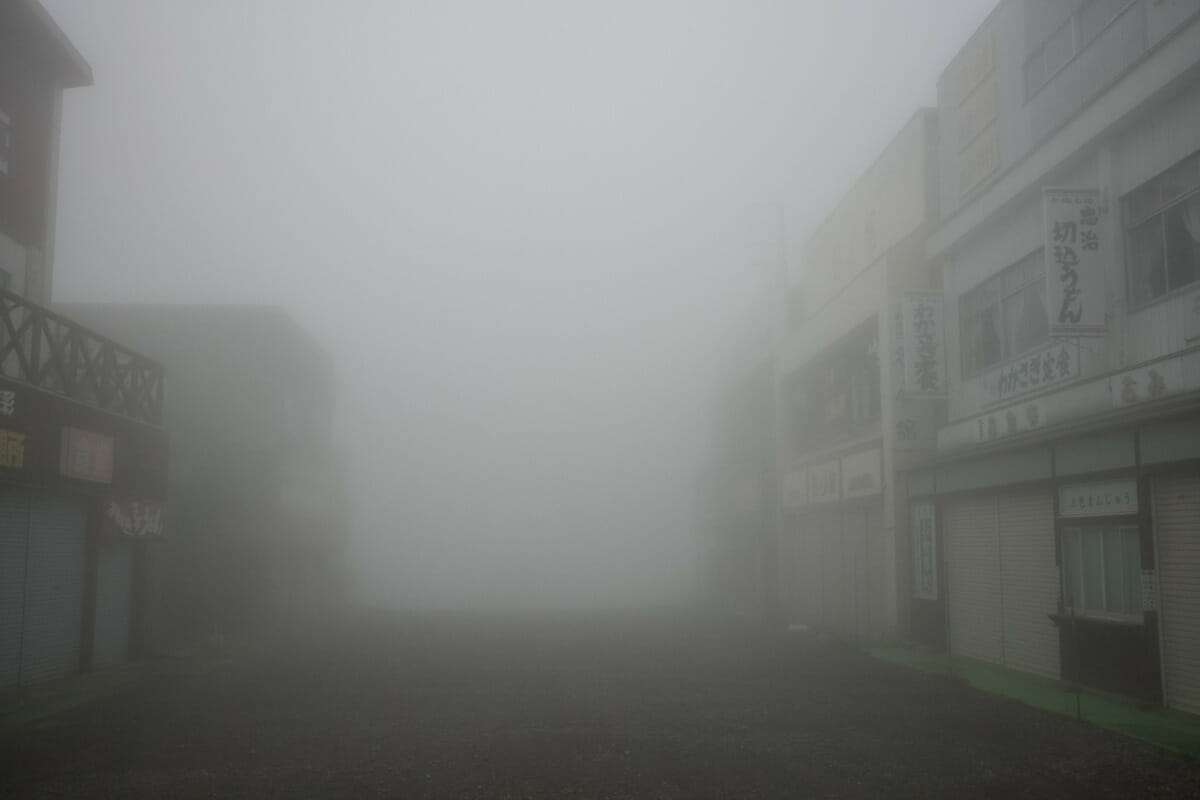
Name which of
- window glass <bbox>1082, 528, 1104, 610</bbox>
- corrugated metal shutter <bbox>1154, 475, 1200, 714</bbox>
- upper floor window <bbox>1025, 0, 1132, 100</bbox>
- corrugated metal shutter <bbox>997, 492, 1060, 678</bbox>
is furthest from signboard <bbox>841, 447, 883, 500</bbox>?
corrugated metal shutter <bbox>1154, 475, 1200, 714</bbox>

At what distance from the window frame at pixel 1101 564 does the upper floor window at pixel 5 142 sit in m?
20.0

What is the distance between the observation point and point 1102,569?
52.4 ft

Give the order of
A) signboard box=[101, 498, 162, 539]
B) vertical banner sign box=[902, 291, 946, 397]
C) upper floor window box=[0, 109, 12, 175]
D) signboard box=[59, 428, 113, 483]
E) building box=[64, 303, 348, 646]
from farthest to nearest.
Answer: building box=[64, 303, 348, 646]
vertical banner sign box=[902, 291, 946, 397]
signboard box=[101, 498, 162, 539]
upper floor window box=[0, 109, 12, 175]
signboard box=[59, 428, 113, 483]

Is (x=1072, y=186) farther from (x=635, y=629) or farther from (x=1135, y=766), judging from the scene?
(x=635, y=629)

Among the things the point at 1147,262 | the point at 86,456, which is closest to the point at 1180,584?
the point at 1147,262

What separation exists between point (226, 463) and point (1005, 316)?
24.3 m

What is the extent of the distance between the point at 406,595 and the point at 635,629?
40476 millimetres

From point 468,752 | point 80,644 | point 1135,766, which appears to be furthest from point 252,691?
point 1135,766

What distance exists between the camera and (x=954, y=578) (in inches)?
856

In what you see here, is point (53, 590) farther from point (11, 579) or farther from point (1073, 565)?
point (1073, 565)

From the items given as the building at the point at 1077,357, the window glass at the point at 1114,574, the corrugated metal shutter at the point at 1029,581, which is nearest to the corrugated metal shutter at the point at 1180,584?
the building at the point at 1077,357

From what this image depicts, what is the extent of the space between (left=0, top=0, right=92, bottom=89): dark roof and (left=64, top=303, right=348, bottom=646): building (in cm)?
962

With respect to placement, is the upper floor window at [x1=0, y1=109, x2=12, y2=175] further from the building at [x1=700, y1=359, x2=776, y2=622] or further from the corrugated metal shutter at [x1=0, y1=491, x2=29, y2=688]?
the building at [x1=700, y1=359, x2=776, y2=622]

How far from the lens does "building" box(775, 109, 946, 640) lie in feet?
80.6
